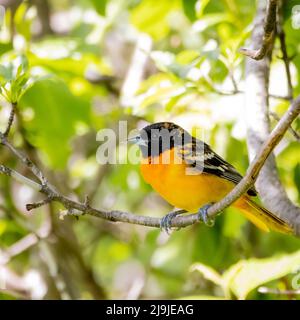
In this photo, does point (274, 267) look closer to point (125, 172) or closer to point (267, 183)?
point (267, 183)

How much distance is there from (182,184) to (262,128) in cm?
80

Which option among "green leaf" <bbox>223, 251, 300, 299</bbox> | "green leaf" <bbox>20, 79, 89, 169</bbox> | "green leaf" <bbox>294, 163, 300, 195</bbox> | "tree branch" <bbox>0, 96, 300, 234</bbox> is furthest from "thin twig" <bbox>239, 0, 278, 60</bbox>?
"green leaf" <bbox>20, 79, 89, 169</bbox>

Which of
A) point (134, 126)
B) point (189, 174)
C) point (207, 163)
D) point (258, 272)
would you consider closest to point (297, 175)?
point (207, 163)

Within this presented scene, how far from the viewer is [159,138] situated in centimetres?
517

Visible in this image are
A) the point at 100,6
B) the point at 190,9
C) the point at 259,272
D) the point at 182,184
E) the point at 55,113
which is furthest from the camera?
the point at 55,113

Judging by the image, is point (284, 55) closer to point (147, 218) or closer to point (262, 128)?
point (262, 128)

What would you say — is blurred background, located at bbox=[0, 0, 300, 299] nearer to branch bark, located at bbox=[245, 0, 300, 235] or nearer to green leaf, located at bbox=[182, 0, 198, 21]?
green leaf, located at bbox=[182, 0, 198, 21]

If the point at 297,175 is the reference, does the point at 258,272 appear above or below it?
below

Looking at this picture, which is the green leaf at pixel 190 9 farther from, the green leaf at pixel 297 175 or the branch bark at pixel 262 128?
the green leaf at pixel 297 175

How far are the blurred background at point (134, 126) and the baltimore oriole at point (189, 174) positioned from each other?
0.83 feet

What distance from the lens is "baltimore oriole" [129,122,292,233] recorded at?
4742 mm

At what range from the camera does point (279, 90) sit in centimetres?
491

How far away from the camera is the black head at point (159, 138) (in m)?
5.11

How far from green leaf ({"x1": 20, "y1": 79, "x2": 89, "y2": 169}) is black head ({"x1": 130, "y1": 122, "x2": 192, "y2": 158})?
0.91 metres
